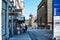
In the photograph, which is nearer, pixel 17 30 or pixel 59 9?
pixel 59 9

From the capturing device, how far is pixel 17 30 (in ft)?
113

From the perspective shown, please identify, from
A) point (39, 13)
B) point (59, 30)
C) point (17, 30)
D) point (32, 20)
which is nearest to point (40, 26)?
point (39, 13)

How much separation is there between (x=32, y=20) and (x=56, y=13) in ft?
146

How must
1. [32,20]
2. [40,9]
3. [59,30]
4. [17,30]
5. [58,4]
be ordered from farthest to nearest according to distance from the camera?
[32,20]
[40,9]
[17,30]
[59,30]
[58,4]

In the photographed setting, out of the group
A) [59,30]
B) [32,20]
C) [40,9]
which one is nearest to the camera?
[59,30]

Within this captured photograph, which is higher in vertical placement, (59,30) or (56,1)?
(56,1)

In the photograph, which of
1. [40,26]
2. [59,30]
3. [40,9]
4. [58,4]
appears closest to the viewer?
[58,4]

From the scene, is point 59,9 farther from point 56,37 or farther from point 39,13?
point 39,13

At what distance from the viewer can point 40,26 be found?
162 ft

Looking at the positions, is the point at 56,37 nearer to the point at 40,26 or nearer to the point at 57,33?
the point at 57,33

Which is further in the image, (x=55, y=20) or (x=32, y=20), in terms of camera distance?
(x=32, y=20)

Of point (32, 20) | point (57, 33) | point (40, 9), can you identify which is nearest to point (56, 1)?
point (57, 33)

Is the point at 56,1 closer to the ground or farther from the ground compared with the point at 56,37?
farther from the ground

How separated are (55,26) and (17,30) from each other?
18537 mm
